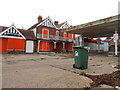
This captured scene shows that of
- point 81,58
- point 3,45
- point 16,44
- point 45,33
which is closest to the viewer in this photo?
point 81,58

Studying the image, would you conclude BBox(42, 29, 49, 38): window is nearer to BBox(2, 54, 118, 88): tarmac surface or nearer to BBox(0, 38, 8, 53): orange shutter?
BBox(0, 38, 8, 53): orange shutter

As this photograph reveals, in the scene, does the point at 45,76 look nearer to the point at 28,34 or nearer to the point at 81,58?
the point at 81,58

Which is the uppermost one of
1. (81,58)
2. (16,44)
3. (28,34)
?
(28,34)

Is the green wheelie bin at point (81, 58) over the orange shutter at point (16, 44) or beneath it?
beneath

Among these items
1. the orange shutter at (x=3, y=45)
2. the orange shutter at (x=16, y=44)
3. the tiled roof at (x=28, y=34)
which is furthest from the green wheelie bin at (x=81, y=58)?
the tiled roof at (x=28, y=34)

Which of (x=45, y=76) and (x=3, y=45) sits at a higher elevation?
(x=3, y=45)

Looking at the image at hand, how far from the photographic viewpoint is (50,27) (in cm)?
2217

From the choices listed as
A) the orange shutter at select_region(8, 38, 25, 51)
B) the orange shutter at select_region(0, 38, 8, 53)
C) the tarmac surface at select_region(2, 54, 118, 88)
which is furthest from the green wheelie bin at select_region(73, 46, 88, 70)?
the orange shutter at select_region(0, 38, 8, 53)

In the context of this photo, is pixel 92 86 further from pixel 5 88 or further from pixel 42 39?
pixel 42 39

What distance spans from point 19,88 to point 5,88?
38cm

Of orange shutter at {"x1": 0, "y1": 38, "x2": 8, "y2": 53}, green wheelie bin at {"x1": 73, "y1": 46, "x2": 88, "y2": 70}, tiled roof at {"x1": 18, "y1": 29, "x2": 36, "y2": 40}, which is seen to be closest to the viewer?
green wheelie bin at {"x1": 73, "y1": 46, "x2": 88, "y2": 70}

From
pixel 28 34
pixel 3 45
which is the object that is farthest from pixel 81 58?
pixel 28 34

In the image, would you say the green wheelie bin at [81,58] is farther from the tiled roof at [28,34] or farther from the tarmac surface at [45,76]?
the tiled roof at [28,34]

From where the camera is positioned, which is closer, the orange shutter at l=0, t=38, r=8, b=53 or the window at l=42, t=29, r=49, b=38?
the orange shutter at l=0, t=38, r=8, b=53
